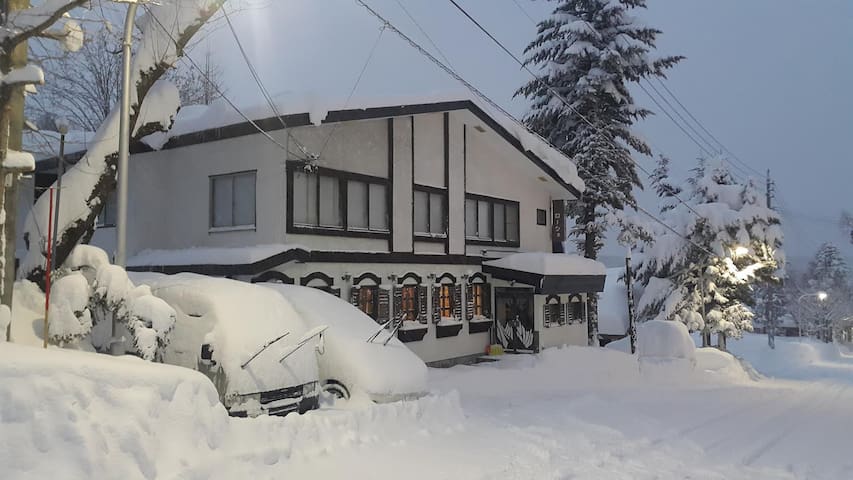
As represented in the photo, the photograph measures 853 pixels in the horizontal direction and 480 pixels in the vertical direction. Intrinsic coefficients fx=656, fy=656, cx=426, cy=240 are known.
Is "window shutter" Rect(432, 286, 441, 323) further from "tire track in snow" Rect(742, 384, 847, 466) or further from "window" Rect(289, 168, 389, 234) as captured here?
"tire track in snow" Rect(742, 384, 847, 466)

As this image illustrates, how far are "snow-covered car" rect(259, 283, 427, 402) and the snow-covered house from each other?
59.3 inches

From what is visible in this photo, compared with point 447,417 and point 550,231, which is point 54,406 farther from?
point 550,231

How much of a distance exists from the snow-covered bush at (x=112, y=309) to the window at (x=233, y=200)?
22.1 feet

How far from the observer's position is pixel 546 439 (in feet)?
31.5

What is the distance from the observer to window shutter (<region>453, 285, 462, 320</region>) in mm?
20222

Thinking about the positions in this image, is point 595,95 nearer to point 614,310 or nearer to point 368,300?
point 368,300

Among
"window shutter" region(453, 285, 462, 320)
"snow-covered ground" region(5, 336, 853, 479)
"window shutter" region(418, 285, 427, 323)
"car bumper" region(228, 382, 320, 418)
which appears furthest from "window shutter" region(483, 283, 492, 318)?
"car bumper" region(228, 382, 320, 418)

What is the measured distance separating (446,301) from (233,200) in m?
7.38

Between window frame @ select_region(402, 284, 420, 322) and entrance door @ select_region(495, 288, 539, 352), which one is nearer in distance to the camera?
window frame @ select_region(402, 284, 420, 322)

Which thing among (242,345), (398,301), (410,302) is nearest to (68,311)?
(242,345)

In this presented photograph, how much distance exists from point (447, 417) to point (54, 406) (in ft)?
18.8

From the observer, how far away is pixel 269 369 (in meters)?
8.56

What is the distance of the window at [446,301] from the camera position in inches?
779

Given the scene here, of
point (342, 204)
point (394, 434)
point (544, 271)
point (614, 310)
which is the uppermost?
point (342, 204)
